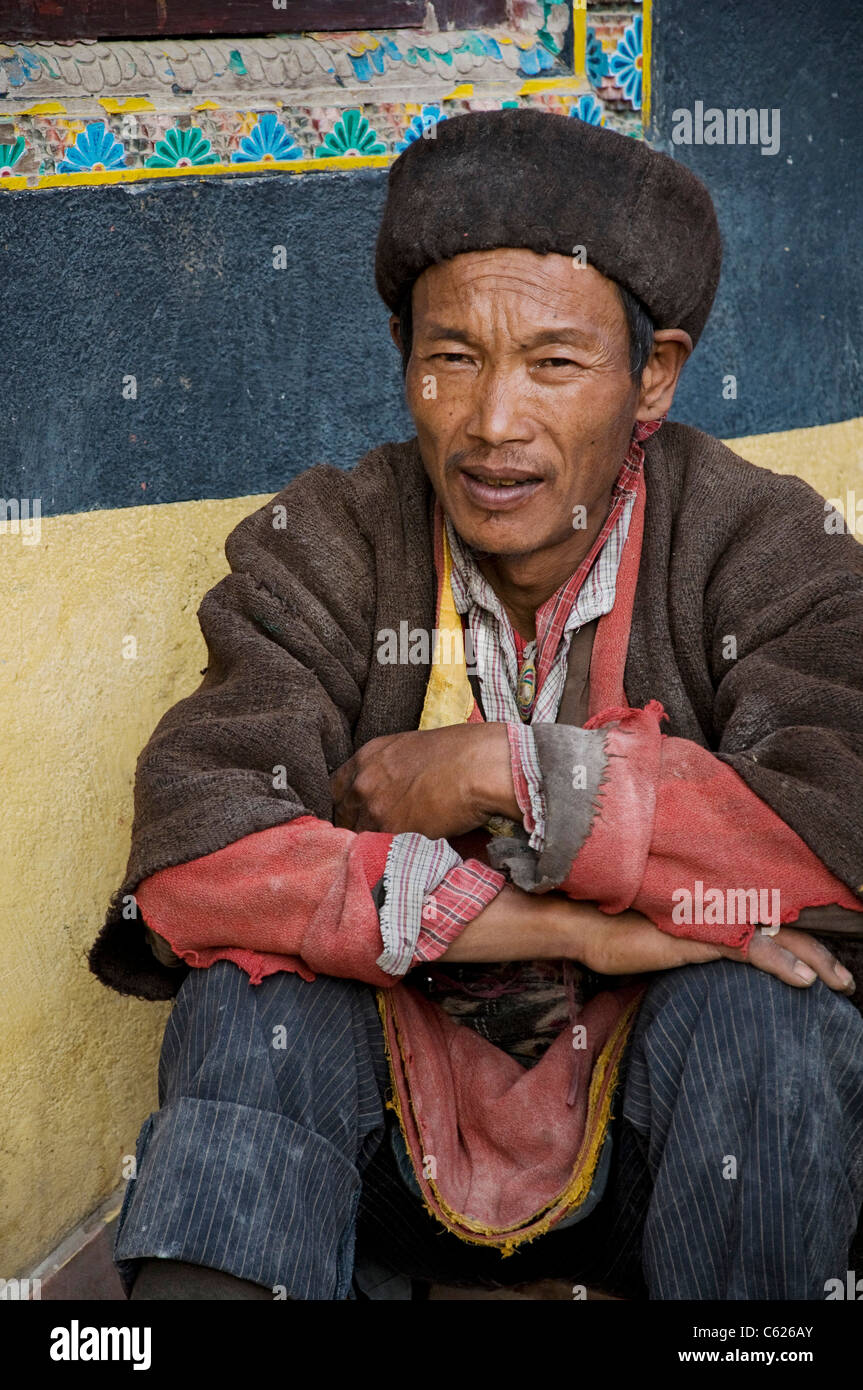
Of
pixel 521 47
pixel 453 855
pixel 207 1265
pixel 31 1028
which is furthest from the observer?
pixel 521 47

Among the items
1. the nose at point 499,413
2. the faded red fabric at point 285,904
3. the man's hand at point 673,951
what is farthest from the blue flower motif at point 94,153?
the man's hand at point 673,951

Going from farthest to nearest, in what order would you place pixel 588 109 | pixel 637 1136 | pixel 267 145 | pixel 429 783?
pixel 588 109 < pixel 267 145 < pixel 429 783 < pixel 637 1136

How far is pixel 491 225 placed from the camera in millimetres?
2457

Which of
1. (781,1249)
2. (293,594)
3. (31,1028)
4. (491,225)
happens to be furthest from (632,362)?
(31,1028)

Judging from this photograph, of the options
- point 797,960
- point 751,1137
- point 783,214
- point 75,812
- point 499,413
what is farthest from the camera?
point 783,214

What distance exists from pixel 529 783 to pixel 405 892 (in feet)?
0.80

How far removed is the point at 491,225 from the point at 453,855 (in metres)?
1.01

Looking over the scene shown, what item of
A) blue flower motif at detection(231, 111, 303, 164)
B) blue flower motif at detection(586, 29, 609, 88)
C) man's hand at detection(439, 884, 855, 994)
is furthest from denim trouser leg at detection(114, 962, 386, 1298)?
blue flower motif at detection(586, 29, 609, 88)

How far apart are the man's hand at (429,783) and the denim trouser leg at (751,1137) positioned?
1.34 feet

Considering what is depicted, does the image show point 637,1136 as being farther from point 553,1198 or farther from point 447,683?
point 447,683

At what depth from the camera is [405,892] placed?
2.18 metres

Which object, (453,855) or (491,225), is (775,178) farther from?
(453,855)

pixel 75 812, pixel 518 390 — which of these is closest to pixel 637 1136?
pixel 518 390

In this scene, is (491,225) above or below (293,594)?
above
